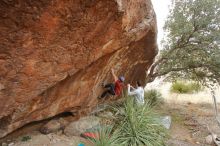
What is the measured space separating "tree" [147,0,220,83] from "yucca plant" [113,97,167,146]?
6.26m

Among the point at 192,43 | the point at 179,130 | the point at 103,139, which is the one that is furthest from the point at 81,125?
the point at 192,43

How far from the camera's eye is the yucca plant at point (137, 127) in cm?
838

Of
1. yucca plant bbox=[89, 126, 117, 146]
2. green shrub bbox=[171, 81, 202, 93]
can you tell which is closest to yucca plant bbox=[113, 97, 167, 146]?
yucca plant bbox=[89, 126, 117, 146]

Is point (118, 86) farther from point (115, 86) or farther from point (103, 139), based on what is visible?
point (103, 139)

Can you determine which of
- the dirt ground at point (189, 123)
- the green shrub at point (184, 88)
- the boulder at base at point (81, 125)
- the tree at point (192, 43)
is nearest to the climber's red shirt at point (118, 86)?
the boulder at base at point (81, 125)

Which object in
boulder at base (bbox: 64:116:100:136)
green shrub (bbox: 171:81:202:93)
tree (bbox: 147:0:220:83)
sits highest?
tree (bbox: 147:0:220:83)

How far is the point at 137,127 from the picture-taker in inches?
341

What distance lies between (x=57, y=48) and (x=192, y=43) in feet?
34.1

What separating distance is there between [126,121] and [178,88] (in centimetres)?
1218

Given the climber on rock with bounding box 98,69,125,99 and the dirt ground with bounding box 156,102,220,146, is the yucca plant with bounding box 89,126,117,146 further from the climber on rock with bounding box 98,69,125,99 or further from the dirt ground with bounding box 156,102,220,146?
the dirt ground with bounding box 156,102,220,146

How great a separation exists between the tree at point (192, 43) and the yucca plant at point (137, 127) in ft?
20.5

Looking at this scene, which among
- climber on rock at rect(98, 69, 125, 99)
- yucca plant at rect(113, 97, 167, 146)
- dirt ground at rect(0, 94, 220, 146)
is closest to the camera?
dirt ground at rect(0, 94, 220, 146)

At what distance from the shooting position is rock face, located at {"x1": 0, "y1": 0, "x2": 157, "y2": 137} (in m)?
4.81

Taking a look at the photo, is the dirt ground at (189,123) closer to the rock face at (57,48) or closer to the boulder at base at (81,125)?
the boulder at base at (81,125)
